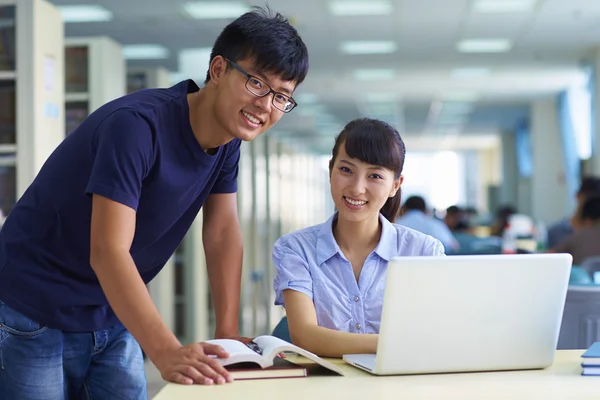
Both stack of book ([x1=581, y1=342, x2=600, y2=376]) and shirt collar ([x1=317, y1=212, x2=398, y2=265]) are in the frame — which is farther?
shirt collar ([x1=317, y1=212, x2=398, y2=265])

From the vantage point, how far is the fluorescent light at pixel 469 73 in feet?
43.3

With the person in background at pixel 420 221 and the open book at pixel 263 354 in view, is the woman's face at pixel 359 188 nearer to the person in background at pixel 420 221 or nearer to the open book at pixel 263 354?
the open book at pixel 263 354

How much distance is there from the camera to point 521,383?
5.38 ft

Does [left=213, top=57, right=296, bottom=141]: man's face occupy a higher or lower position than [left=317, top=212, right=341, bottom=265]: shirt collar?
higher

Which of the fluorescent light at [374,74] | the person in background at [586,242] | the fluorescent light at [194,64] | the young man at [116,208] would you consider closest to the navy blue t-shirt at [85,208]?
the young man at [116,208]

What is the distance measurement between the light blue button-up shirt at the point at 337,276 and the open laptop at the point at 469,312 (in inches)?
16.9

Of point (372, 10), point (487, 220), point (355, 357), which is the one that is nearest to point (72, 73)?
point (372, 10)

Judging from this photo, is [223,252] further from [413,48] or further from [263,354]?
[413,48]

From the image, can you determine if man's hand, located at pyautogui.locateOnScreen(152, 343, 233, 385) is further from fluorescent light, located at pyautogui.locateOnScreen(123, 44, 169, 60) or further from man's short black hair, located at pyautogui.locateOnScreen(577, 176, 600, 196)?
fluorescent light, located at pyautogui.locateOnScreen(123, 44, 169, 60)

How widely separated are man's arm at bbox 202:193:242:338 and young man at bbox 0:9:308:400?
146 millimetres

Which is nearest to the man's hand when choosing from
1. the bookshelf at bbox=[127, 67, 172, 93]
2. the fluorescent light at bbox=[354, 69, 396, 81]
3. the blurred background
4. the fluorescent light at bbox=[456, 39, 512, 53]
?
the blurred background

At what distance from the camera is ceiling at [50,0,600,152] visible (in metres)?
8.93

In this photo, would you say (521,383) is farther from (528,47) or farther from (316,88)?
(316,88)

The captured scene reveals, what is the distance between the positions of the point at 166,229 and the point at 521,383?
0.81m
